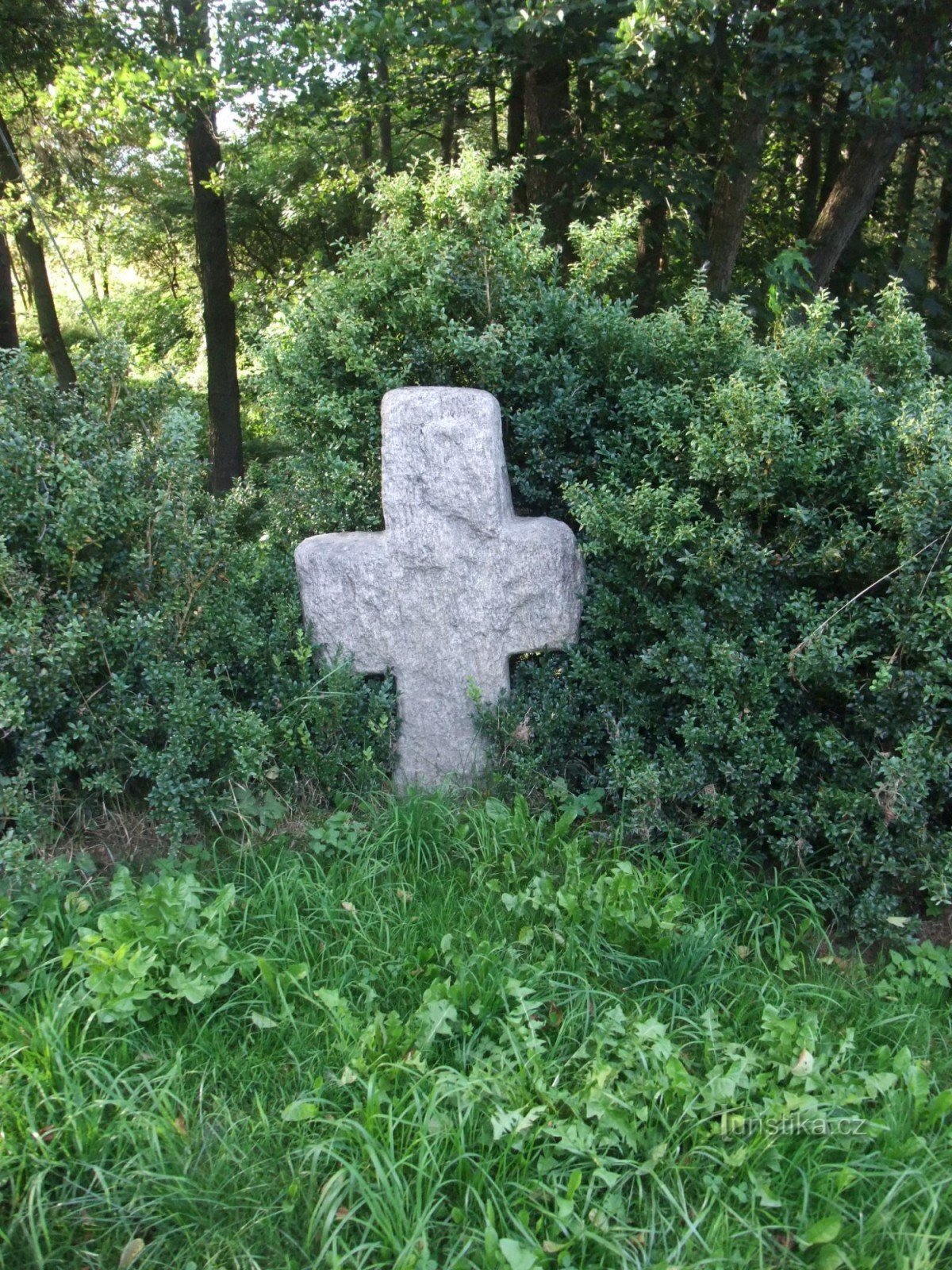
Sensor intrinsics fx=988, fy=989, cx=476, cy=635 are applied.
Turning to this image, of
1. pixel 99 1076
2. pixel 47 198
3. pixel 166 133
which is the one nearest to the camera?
pixel 99 1076

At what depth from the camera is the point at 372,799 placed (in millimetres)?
3689

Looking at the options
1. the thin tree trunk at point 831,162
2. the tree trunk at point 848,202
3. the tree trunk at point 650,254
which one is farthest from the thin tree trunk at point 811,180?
the tree trunk at point 650,254

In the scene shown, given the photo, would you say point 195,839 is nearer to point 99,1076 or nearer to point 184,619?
point 184,619

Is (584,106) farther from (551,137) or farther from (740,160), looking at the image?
(740,160)

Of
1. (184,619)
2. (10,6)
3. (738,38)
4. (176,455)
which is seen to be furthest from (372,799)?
(10,6)

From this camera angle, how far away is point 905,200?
9.70 meters

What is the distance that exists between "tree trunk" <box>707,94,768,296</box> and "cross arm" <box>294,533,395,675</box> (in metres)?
3.78

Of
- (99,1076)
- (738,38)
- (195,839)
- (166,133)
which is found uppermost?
(738,38)

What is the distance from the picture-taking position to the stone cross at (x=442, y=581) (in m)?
3.73

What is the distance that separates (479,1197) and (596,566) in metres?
2.29

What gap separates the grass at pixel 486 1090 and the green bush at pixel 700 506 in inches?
17.1

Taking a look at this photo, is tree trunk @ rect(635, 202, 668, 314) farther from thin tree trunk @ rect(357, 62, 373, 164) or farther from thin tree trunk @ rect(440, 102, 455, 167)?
thin tree trunk @ rect(440, 102, 455, 167)

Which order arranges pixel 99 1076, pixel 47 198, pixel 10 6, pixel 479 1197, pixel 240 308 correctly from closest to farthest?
pixel 479 1197 < pixel 99 1076 < pixel 10 6 < pixel 240 308 < pixel 47 198

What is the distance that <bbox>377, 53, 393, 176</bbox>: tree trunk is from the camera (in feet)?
20.5
